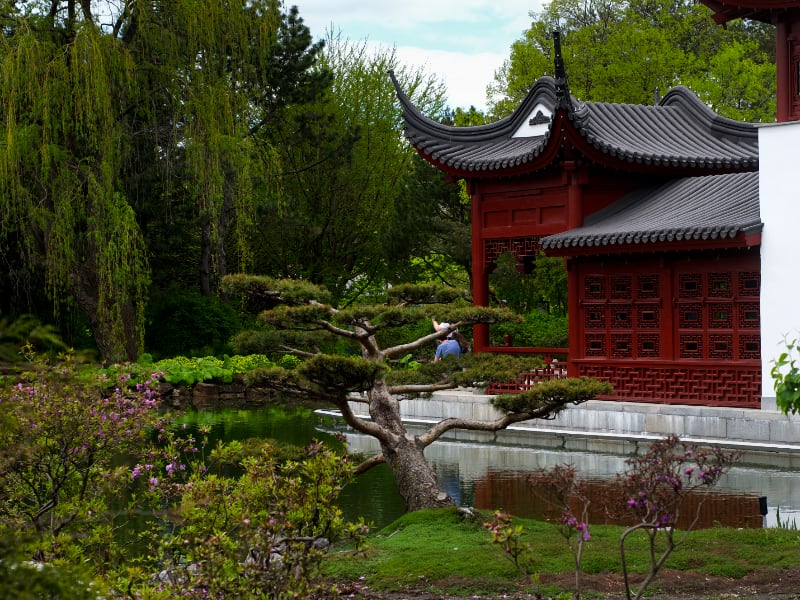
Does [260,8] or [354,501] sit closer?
[354,501]

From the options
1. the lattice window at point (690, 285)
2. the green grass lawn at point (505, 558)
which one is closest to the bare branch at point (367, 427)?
the green grass lawn at point (505, 558)

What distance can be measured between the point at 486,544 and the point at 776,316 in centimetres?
784

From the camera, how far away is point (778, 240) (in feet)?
46.9

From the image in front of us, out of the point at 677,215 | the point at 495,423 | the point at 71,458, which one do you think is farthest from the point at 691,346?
the point at 71,458

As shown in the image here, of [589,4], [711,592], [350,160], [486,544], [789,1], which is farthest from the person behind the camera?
[589,4]

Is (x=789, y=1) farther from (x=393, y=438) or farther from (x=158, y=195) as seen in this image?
(x=158, y=195)

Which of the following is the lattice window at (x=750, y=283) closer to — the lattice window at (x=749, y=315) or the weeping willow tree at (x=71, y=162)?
the lattice window at (x=749, y=315)

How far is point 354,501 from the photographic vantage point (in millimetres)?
11195

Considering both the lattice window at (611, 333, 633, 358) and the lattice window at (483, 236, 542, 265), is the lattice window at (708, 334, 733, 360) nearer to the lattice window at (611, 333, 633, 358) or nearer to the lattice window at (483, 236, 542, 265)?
the lattice window at (611, 333, 633, 358)

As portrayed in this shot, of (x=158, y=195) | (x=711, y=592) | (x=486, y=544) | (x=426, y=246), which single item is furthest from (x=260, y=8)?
(x=711, y=592)

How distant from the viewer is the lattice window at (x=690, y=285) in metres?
15.3

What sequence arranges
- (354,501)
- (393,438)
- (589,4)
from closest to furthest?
(393,438), (354,501), (589,4)

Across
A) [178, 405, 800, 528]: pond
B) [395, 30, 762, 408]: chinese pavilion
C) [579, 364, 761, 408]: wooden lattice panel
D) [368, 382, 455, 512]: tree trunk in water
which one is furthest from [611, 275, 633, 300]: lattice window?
[368, 382, 455, 512]: tree trunk in water

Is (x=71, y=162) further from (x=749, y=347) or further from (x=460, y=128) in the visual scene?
(x=749, y=347)
